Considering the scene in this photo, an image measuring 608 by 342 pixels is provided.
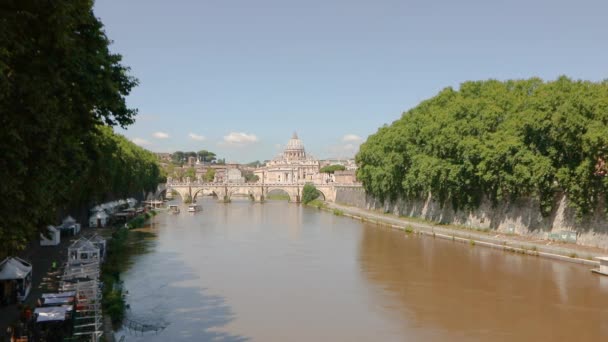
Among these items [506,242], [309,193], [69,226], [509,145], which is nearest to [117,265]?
[69,226]

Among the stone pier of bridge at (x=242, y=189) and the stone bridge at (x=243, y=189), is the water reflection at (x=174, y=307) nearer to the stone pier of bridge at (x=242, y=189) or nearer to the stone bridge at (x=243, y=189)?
the stone bridge at (x=243, y=189)

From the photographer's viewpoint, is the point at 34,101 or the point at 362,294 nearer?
the point at 34,101

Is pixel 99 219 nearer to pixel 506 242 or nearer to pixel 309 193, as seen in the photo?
pixel 506 242

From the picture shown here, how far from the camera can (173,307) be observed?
20156 millimetres

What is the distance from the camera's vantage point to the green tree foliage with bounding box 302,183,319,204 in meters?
101

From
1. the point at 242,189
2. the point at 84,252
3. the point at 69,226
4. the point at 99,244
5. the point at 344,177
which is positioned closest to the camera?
the point at 84,252

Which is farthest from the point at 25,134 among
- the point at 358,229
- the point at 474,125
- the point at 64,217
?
the point at 358,229

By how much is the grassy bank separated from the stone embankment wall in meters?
23.5

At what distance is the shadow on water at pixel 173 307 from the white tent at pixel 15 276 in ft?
10.8

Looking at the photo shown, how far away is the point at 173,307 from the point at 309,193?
8128 centimetres

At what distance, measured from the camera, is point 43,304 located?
1558cm

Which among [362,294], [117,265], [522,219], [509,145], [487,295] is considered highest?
[509,145]

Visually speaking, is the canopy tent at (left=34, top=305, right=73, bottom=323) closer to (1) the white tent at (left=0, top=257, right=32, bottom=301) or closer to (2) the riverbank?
(1) the white tent at (left=0, top=257, right=32, bottom=301)

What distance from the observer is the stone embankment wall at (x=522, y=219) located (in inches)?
1190
